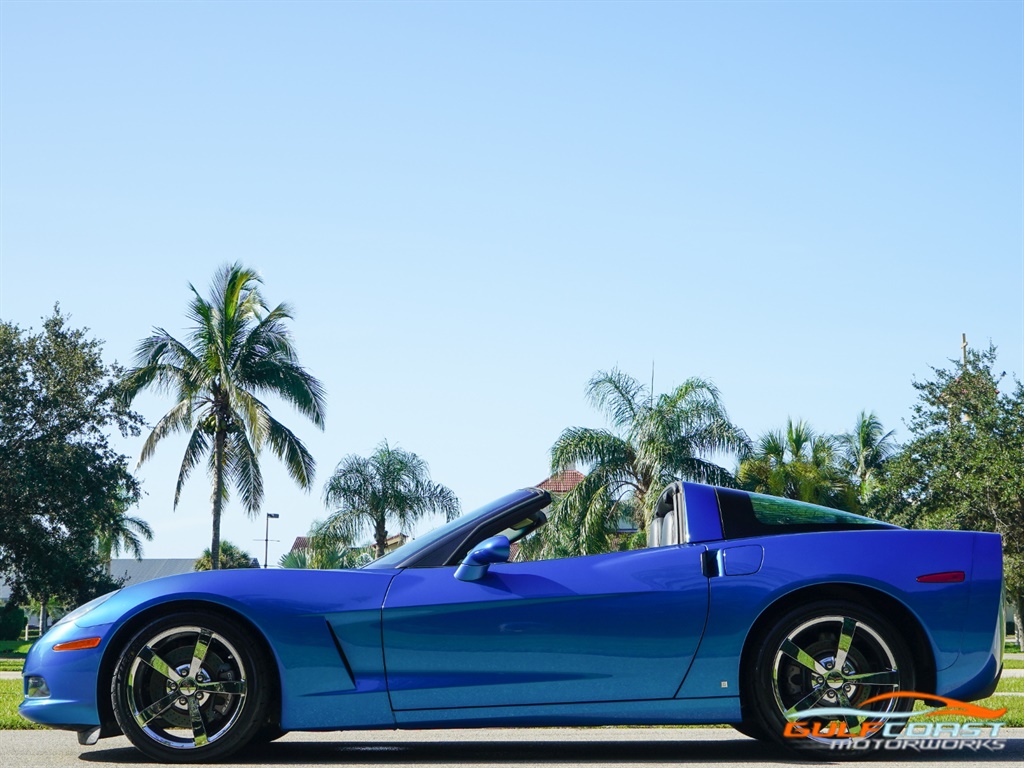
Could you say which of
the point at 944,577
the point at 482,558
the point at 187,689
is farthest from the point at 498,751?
the point at 944,577

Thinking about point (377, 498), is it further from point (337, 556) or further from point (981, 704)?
point (981, 704)

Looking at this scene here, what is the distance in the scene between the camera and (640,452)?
24109mm

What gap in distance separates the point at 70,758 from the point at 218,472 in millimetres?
24674

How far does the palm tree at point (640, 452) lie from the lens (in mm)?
23297

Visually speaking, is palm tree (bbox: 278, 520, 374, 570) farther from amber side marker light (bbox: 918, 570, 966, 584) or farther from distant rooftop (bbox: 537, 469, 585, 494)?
amber side marker light (bbox: 918, 570, 966, 584)

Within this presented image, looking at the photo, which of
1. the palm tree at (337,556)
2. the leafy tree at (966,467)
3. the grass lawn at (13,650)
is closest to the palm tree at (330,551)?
the palm tree at (337,556)

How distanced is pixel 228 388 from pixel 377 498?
5.99 m

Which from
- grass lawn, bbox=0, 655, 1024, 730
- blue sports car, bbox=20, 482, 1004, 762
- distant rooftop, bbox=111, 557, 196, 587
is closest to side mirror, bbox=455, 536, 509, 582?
blue sports car, bbox=20, 482, 1004, 762

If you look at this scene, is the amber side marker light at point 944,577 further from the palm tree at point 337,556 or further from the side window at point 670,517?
the palm tree at point 337,556

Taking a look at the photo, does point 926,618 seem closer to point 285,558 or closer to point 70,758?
point 70,758

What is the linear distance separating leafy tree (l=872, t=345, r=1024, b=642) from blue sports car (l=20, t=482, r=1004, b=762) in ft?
81.2

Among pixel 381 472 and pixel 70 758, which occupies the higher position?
pixel 381 472

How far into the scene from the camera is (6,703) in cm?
918

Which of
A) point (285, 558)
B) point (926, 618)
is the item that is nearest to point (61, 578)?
point (285, 558)
